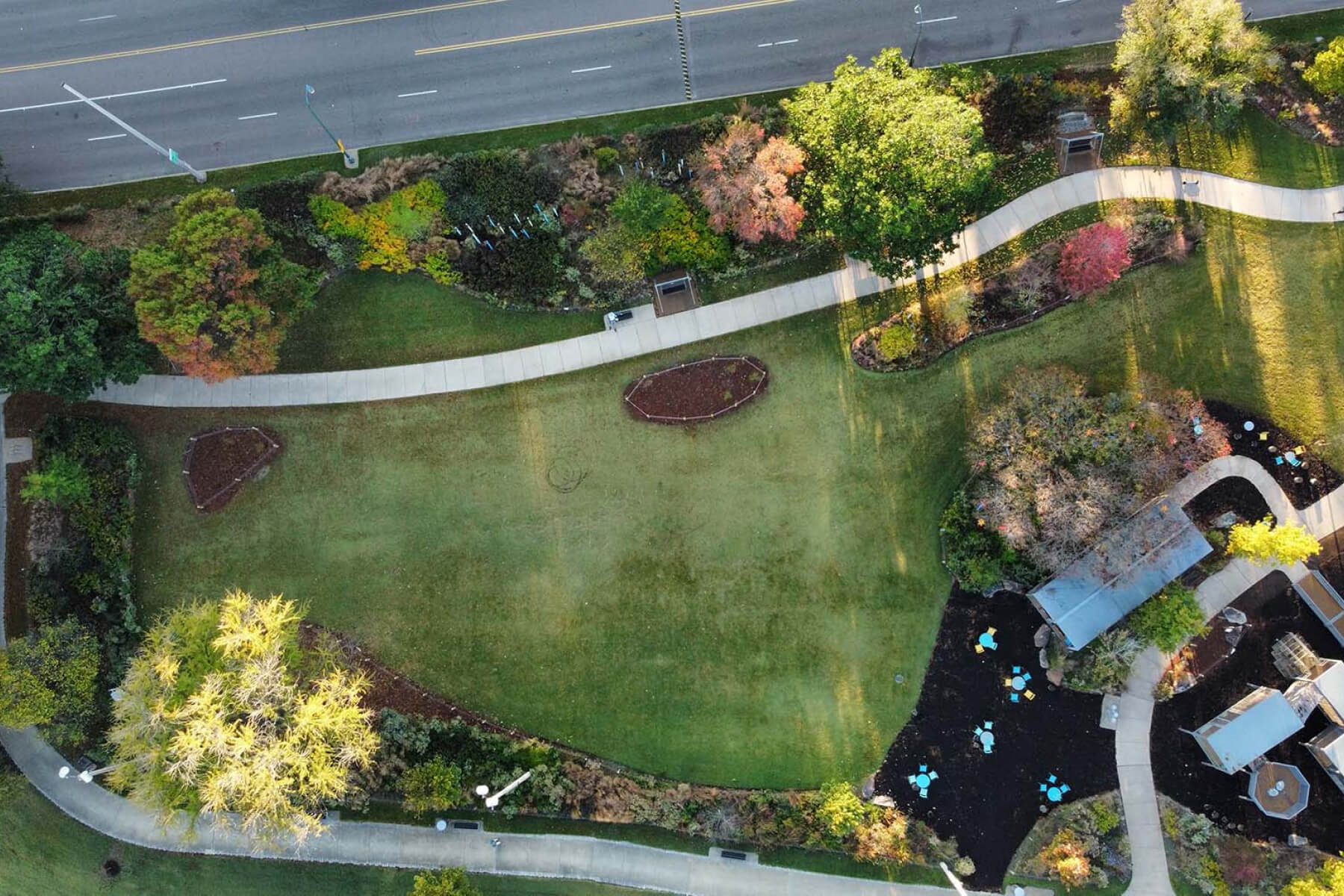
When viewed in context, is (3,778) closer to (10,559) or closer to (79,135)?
(10,559)

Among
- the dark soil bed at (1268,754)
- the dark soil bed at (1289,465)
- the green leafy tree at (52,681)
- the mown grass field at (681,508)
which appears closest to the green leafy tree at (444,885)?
the mown grass field at (681,508)

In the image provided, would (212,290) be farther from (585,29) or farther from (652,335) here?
(585,29)

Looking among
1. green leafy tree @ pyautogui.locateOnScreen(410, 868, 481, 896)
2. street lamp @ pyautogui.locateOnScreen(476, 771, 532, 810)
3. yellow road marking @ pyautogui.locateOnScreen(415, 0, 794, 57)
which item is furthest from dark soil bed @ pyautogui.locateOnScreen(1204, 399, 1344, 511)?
green leafy tree @ pyautogui.locateOnScreen(410, 868, 481, 896)

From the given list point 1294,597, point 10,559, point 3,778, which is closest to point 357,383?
point 10,559

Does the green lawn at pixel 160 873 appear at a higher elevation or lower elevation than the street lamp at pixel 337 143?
lower

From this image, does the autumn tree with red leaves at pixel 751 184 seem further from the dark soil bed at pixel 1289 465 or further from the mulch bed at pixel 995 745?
the dark soil bed at pixel 1289 465

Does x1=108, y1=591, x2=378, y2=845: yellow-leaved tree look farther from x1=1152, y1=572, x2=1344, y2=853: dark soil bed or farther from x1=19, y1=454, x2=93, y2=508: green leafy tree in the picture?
x1=1152, y1=572, x2=1344, y2=853: dark soil bed

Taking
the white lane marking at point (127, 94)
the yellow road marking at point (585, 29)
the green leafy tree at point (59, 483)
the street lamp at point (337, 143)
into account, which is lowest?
the green leafy tree at point (59, 483)
